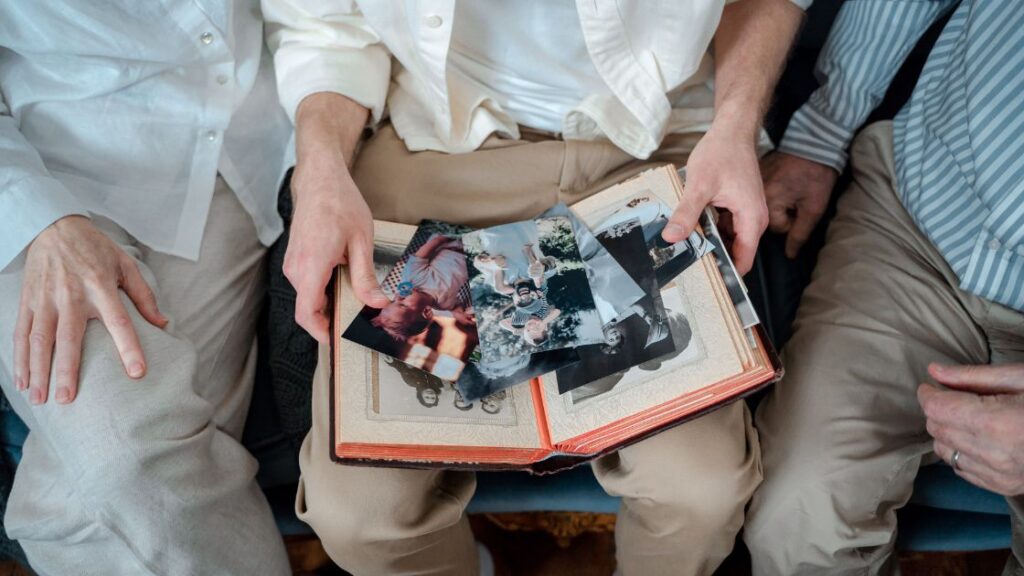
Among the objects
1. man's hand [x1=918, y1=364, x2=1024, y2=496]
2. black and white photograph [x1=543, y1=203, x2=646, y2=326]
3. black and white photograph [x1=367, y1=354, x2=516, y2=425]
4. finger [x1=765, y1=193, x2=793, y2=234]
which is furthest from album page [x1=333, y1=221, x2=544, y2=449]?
finger [x1=765, y1=193, x2=793, y2=234]

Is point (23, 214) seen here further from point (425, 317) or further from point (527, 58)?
point (527, 58)

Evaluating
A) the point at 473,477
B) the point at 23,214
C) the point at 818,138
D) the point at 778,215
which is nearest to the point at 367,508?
the point at 473,477

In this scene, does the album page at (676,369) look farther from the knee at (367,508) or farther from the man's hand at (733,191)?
the knee at (367,508)

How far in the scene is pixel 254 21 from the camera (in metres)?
1.03

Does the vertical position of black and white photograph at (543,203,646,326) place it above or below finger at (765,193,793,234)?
above

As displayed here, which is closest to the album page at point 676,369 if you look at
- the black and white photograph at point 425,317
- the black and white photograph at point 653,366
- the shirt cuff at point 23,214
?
the black and white photograph at point 653,366

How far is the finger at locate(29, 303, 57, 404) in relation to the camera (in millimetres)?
780

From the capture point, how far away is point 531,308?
2.50ft

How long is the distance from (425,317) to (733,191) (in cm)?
36

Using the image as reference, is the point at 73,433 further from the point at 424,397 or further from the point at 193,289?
the point at 424,397

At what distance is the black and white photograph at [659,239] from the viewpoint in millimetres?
761

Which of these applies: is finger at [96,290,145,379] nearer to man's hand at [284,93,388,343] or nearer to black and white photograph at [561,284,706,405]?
man's hand at [284,93,388,343]

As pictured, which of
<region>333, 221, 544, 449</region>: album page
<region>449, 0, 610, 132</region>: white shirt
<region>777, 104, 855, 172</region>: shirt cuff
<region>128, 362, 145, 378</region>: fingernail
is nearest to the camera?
<region>333, 221, 544, 449</region>: album page

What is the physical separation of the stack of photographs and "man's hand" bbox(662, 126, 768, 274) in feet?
0.11
